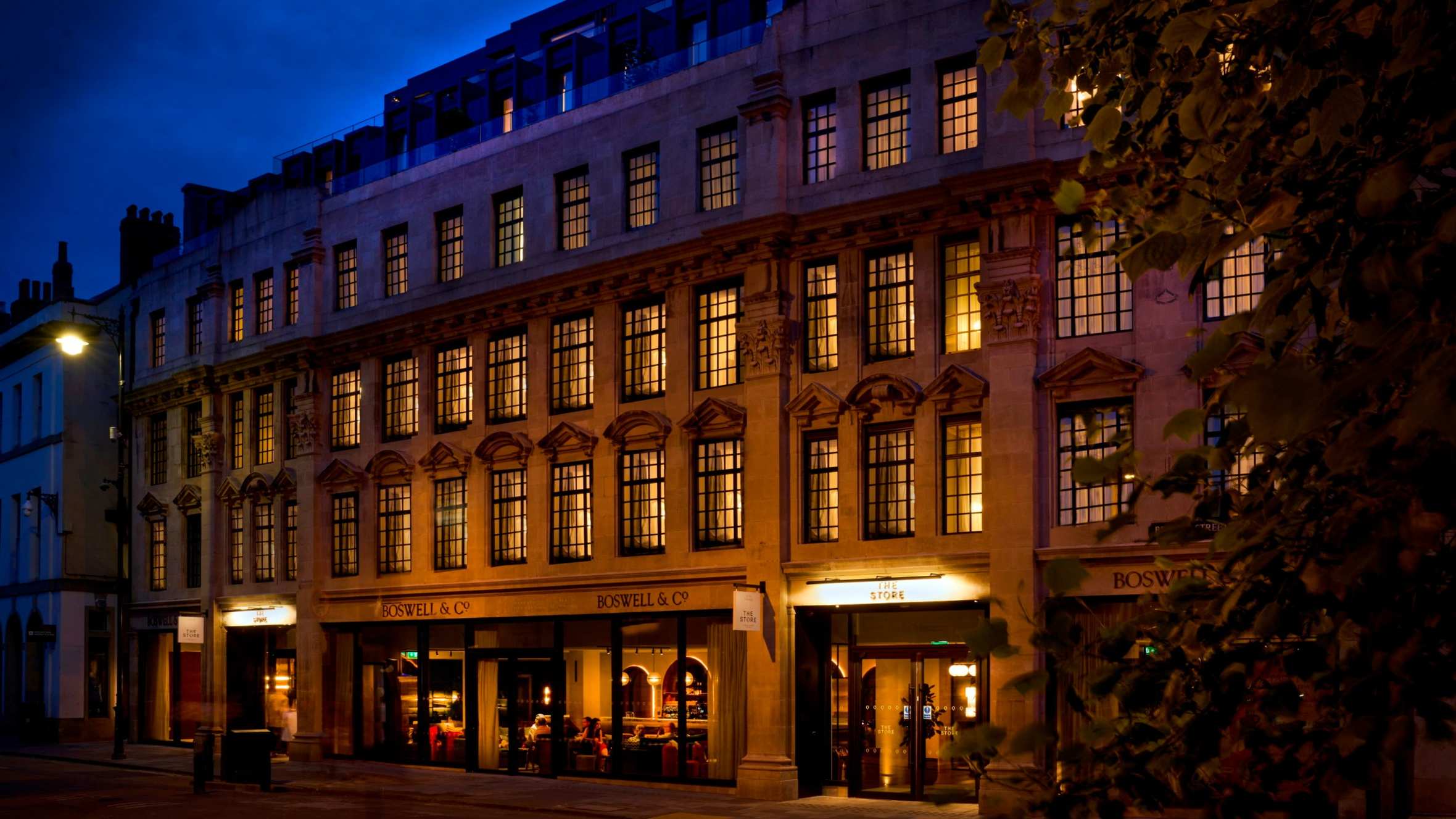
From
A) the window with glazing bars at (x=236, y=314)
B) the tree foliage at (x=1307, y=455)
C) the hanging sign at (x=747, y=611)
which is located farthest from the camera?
the window with glazing bars at (x=236, y=314)

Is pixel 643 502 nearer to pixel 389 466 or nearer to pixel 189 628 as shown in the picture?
pixel 389 466

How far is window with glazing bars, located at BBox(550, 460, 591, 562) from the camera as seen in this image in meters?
32.6

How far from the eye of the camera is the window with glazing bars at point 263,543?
40750 mm

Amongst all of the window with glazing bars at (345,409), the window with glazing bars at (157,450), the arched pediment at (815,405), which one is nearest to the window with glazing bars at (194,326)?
the window with glazing bars at (157,450)

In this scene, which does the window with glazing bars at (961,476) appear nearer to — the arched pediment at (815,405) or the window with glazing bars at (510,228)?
the arched pediment at (815,405)

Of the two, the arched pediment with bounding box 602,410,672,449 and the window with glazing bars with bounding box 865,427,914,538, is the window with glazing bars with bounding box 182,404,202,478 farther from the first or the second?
the window with glazing bars with bounding box 865,427,914,538

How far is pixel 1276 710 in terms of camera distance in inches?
177

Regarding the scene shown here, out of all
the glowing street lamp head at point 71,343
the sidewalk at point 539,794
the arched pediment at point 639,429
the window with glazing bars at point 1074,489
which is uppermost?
the glowing street lamp head at point 71,343

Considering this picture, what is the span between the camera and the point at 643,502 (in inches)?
1238

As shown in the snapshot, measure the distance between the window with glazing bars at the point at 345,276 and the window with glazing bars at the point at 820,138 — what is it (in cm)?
1460

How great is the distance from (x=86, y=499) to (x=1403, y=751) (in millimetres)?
50028

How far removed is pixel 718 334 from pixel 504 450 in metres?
6.68

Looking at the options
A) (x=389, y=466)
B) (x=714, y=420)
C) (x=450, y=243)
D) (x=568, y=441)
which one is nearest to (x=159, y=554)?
(x=389, y=466)

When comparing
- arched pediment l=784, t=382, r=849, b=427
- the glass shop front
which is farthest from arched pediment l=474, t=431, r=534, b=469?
arched pediment l=784, t=382, r=849, b=427
